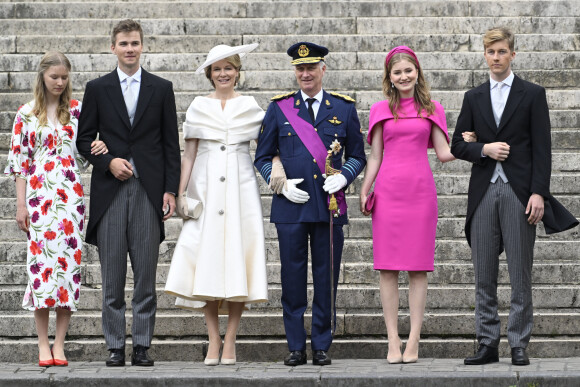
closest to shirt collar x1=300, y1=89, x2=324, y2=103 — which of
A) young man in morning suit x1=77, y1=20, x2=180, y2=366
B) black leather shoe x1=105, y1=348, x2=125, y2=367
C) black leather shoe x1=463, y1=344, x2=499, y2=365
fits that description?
young man in morning suit x1=77, y1=20, x2=180, y2=366

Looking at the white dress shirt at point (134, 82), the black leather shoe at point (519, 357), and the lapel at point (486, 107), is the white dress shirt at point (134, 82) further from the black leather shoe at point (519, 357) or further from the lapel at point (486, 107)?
Result: the black leather shoe at point (519, 357)

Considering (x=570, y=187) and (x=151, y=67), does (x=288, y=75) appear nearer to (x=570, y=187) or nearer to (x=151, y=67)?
(x=151, y=67)

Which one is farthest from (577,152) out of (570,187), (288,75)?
(288,75)

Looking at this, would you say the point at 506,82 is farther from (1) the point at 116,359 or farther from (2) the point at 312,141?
(1) the point at 116,359

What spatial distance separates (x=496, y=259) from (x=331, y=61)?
15.1 feet

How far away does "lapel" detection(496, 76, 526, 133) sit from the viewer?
794cm

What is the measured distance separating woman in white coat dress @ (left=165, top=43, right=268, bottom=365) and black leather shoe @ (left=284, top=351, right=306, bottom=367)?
386 mm

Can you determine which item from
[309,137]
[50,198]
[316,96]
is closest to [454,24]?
[316,96]

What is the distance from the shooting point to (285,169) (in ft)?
27.0

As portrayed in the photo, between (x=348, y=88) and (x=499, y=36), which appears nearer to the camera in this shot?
(x=499, y=36)

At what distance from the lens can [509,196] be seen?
26.0 feet

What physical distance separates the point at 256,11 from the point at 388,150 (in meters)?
5.44

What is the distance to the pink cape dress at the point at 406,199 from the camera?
320 inches

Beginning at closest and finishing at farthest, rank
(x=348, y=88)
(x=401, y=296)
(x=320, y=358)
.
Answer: (x=320, y=358)
(x=401, y=296)
(x=348, y=88)
